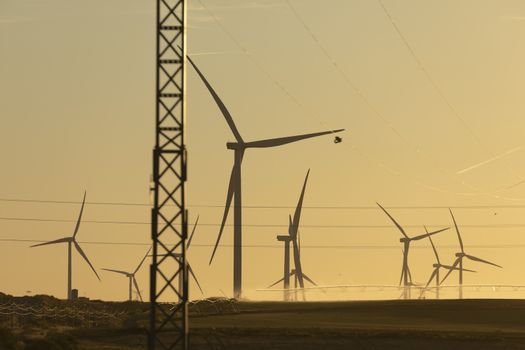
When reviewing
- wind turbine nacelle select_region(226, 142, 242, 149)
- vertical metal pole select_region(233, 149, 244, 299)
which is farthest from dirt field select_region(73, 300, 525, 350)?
wind turbine nacelle select_region(226, 142, 242, 149)

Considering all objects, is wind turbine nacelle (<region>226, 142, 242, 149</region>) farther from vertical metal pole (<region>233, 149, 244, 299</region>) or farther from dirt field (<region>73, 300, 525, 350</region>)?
dirt field (<region>73, 300, 525, 350</region>)

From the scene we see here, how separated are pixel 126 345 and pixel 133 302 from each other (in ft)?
186

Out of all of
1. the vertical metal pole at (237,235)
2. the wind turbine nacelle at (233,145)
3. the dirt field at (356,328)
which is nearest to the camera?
the dirt field at (356,328)

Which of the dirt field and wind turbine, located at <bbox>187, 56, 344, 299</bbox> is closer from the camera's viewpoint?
the dirt field

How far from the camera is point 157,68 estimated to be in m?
78.9

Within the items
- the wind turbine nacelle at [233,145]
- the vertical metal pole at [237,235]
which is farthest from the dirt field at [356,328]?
the wind turbine nacelle at [233,145]

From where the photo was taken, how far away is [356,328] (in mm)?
117750

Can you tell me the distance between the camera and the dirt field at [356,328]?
10644 centimetres

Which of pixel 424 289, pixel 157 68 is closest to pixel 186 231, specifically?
pixel 157 68

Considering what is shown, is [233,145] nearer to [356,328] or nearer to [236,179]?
[236,179]

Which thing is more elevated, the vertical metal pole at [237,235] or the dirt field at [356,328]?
the vertical metal pole at [237,235]

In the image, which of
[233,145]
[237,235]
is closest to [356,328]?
[237,235]

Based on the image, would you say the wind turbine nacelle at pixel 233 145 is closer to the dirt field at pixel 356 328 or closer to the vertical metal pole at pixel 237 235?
the vertical metal pole at pixel 237 235

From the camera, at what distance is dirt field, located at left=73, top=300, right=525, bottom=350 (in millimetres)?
A: 106438
